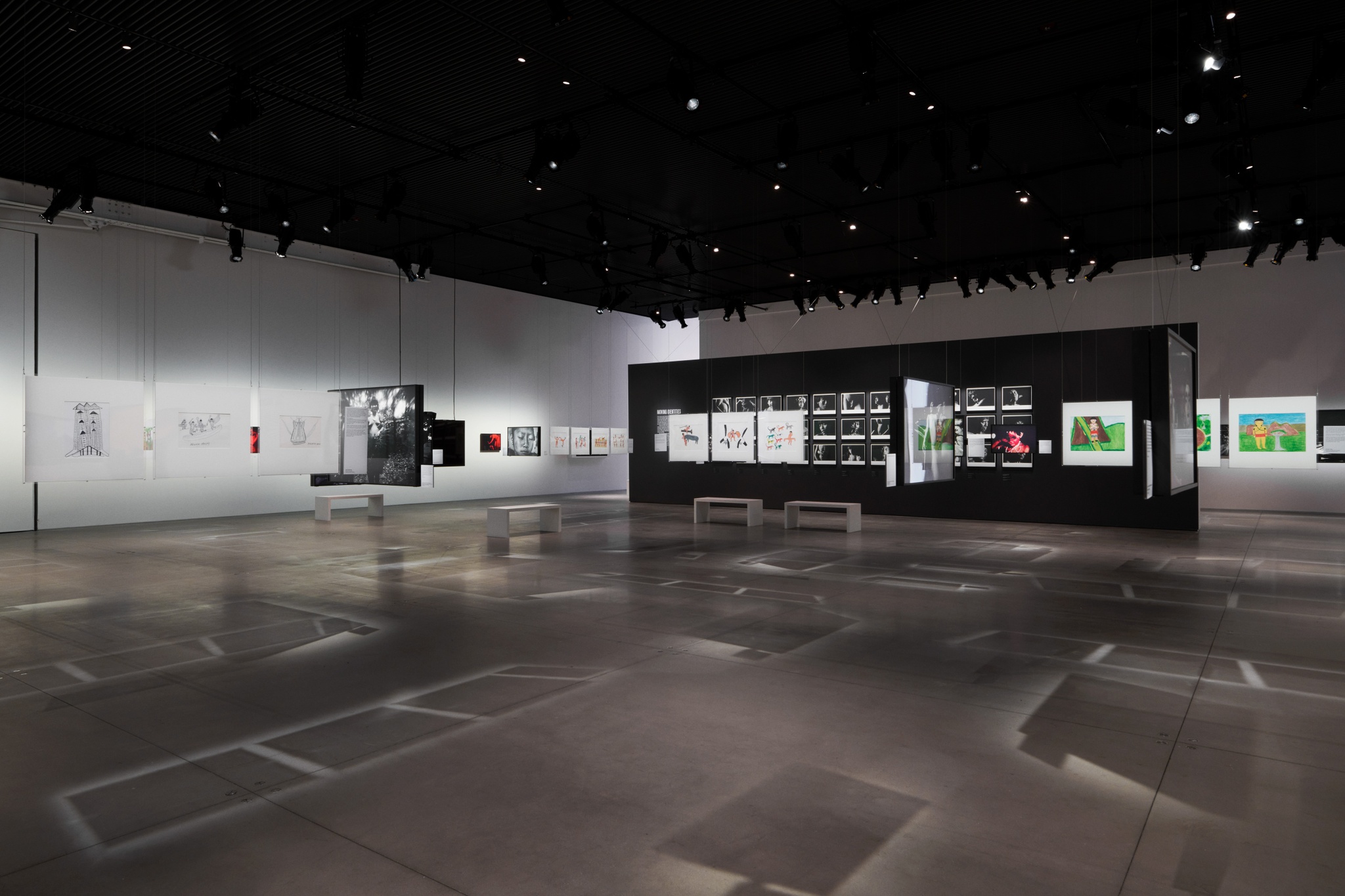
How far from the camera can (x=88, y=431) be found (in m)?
13.8

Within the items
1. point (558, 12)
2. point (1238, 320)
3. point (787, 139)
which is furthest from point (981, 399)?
point (558, 12)

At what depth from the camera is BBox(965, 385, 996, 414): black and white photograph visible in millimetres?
17406

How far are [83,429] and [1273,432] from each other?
2431 cm

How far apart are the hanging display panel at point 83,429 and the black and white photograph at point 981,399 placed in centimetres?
1676

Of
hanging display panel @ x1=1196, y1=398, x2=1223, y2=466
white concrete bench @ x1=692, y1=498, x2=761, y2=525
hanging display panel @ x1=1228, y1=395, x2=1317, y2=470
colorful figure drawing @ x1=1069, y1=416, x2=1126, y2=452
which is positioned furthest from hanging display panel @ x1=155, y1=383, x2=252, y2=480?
hanging display panel @ x1=1228, y1=395, x2=1317, y2=470

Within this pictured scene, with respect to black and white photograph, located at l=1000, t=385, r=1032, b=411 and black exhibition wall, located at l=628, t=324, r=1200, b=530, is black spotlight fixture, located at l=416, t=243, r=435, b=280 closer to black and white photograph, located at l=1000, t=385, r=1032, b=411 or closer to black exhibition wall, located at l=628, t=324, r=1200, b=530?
black exhibition wall, located at l=628, t=324, r=1200, b=530

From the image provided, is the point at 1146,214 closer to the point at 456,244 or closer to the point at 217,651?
the point at 456,244

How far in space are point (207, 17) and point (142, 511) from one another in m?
11.7

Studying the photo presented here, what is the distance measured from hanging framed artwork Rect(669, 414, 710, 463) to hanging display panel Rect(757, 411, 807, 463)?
5.02ft

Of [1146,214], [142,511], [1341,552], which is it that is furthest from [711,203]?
[142,511]

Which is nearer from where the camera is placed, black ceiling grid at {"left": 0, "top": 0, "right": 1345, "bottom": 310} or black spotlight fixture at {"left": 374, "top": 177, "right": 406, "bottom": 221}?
black ceiling grid at {"left": 0, "top": 0, "right": 1345, "bottom": 310}

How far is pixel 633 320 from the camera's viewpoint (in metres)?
29.1

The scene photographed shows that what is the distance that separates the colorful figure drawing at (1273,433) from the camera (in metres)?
17.6

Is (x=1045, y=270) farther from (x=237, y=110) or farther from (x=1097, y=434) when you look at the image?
(x=237, y=110)
